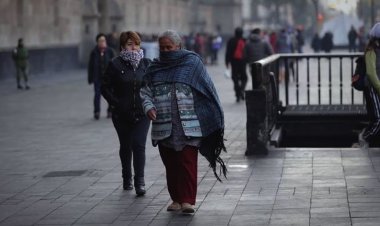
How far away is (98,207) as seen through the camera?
10938 millimetres

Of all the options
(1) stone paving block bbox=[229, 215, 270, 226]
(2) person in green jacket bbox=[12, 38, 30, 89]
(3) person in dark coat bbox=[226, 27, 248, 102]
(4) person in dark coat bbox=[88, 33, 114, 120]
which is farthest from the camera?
(2) person in green jacket bbox=[12, 38, 30, 89]

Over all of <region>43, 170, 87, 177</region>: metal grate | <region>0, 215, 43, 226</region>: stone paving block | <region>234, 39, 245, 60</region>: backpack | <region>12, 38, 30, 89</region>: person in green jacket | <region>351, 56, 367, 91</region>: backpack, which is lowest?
<region>12, 38, 30, 89</region>: person in green jacket

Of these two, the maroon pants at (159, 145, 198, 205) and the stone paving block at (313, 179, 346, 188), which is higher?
the maroon pants at (159, 145, 198, 205)

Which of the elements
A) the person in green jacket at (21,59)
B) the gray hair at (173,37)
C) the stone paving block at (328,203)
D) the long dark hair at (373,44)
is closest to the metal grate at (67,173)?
the gray hair at (173,37)

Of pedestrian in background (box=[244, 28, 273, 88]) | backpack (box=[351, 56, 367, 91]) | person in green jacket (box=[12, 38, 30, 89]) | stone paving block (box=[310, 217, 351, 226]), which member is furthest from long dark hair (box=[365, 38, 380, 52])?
person in green jacket (box=[12, 38, 30, 89])

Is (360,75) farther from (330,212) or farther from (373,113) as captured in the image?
(330,212)

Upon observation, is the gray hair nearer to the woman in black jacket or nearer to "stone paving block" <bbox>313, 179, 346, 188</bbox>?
the woman in black jacket

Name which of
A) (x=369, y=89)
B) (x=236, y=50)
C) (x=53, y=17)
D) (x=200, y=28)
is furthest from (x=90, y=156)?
(x=200, y=28)

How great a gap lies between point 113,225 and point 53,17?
40754 mm

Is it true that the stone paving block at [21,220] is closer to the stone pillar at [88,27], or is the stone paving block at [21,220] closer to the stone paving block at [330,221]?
the stone paving block at [330,221]

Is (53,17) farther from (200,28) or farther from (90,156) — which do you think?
(200,28)

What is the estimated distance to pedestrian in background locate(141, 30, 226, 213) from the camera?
10.5m

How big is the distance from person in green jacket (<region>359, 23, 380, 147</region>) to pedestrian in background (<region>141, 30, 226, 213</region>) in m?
4.29

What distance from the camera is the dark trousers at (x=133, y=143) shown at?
11.8 meters
